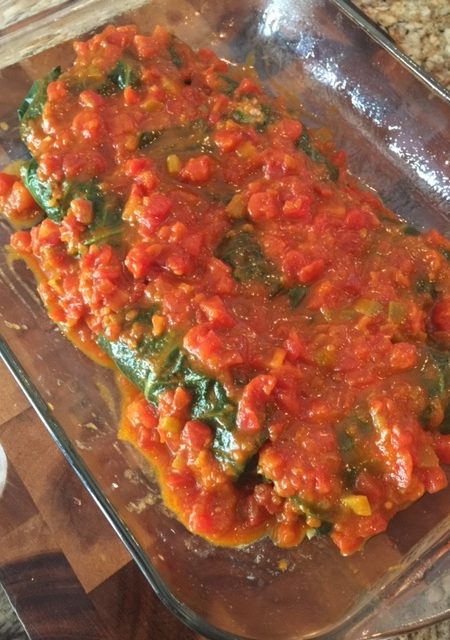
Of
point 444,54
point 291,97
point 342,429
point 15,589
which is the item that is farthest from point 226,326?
point 444,54

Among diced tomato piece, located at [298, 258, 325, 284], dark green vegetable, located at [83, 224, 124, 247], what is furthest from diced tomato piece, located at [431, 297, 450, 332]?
dark green vegetable, located at [83, 224, 124, 247]

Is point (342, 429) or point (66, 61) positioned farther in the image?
point (66, 61)

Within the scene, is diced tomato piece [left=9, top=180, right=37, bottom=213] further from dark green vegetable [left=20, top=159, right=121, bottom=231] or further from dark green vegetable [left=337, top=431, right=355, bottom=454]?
dark green vegetable [left=337, top=431, right=355, bottom=454]

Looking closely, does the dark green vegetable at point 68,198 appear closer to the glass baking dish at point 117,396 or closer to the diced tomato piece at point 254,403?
the glass baking dish at point 117,396

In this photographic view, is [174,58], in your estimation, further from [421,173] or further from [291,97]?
[421,173]

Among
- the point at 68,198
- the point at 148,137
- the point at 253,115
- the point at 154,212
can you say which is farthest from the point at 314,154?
the point at 68,198
